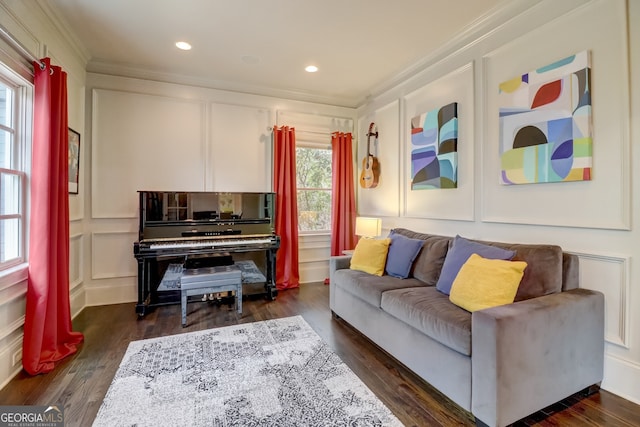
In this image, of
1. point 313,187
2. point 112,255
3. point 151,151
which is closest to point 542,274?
point 313,187

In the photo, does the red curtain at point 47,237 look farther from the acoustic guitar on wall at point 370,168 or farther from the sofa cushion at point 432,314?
the acoustic guitar on wall at point 370,168

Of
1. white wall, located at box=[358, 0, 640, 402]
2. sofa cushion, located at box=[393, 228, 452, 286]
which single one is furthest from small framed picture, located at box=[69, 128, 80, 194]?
white wall, located at box=[358, 0, 640, 402]

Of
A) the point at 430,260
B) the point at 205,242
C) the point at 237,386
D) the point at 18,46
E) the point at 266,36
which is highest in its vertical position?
the point at 266,36

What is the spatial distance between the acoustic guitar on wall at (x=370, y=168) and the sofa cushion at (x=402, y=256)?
4.52 ft

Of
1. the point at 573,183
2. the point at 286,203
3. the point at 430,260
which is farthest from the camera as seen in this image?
the point at 286,203

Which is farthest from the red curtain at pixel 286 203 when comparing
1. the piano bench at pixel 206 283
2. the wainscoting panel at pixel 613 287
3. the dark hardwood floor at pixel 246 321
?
the wainscoting panel at pixel 613 287

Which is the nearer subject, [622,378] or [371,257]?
[622,378]

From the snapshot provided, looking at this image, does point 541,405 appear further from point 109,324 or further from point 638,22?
point 109,324

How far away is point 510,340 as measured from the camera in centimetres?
148

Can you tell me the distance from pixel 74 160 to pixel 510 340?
402cm

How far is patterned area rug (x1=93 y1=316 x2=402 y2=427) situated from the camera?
63.7 inches

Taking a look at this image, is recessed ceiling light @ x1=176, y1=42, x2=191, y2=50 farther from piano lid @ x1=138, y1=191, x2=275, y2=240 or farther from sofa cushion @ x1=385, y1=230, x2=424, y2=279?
sofa cushion @ x1=385, y1=230, x2=424, y2=279

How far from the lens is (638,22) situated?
5.69 ft

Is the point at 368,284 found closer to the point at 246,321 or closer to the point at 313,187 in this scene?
the point at 246,321
